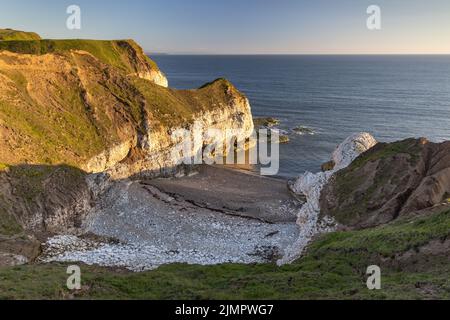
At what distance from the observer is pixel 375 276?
21.5 metres

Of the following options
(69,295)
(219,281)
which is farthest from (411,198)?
(69,295)

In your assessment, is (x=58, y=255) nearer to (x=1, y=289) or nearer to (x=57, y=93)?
(x=1, y=289)

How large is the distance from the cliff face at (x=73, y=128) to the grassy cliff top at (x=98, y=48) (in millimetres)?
27111

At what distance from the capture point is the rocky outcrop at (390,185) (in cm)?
3644

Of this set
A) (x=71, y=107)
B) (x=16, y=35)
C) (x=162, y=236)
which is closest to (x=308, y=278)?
(x=162, y=236)

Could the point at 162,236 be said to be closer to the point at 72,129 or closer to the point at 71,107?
the point at 72,129

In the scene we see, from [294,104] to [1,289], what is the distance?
118 m

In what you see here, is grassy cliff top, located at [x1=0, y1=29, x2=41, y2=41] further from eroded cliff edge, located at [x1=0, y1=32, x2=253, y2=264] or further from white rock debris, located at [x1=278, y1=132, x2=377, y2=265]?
white rock debris, located at [x1=278, y1=132, x2=377, y2=265]

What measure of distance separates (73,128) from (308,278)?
40498mm

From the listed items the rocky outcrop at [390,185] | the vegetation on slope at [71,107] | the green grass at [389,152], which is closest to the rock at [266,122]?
the vegetation on slope at [71,107]

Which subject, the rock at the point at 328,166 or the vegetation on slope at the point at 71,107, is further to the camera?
the rock at the point at 328,166

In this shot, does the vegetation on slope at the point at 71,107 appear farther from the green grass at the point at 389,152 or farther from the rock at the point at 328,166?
the green grass at the point at 389,152

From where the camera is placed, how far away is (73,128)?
53875mm

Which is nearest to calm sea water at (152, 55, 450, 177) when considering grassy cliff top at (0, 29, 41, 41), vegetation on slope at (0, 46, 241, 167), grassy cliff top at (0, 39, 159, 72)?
vegetation on slope at (0, 46, 241, 167)
